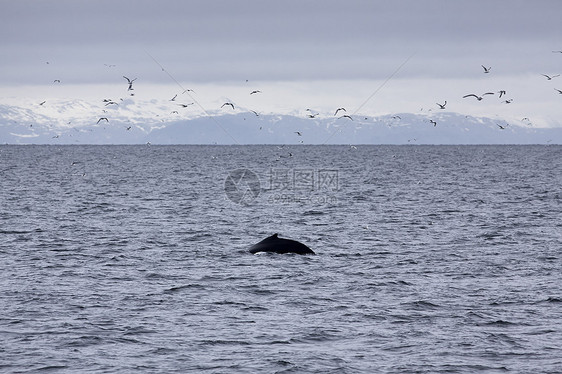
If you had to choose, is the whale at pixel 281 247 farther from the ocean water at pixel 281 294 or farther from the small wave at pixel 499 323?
the small wave at pixel 499 323

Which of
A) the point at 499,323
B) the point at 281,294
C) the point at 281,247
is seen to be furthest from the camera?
the point at 281,247

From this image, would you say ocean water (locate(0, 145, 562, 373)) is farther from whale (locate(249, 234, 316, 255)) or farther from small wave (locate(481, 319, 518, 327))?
whale (locate(249, 234, 316, 255))

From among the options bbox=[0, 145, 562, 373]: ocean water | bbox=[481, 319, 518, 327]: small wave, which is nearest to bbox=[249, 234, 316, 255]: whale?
bbox=[0, 145, 562, 373]: ocean water

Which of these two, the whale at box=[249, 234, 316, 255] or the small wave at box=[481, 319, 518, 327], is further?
the whale at box=[249, 234, 316, 255]

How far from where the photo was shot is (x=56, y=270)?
3164 cm

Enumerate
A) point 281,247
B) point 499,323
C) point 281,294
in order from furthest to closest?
point 281,247 → point 281,294 → point 499,323

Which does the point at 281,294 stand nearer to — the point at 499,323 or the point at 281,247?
the point at 499,323

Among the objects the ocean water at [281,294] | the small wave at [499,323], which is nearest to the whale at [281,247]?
the ocean water at [281,294]

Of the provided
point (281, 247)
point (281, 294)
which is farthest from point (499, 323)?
point (281, 247)

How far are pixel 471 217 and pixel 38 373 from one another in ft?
131

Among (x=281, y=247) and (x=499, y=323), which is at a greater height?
(x=281, y=247)

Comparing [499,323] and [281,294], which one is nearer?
[499,323]

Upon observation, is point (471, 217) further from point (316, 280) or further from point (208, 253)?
point (316, 280)

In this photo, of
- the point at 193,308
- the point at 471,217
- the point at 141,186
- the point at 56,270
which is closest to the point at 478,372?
the point at 193,308
